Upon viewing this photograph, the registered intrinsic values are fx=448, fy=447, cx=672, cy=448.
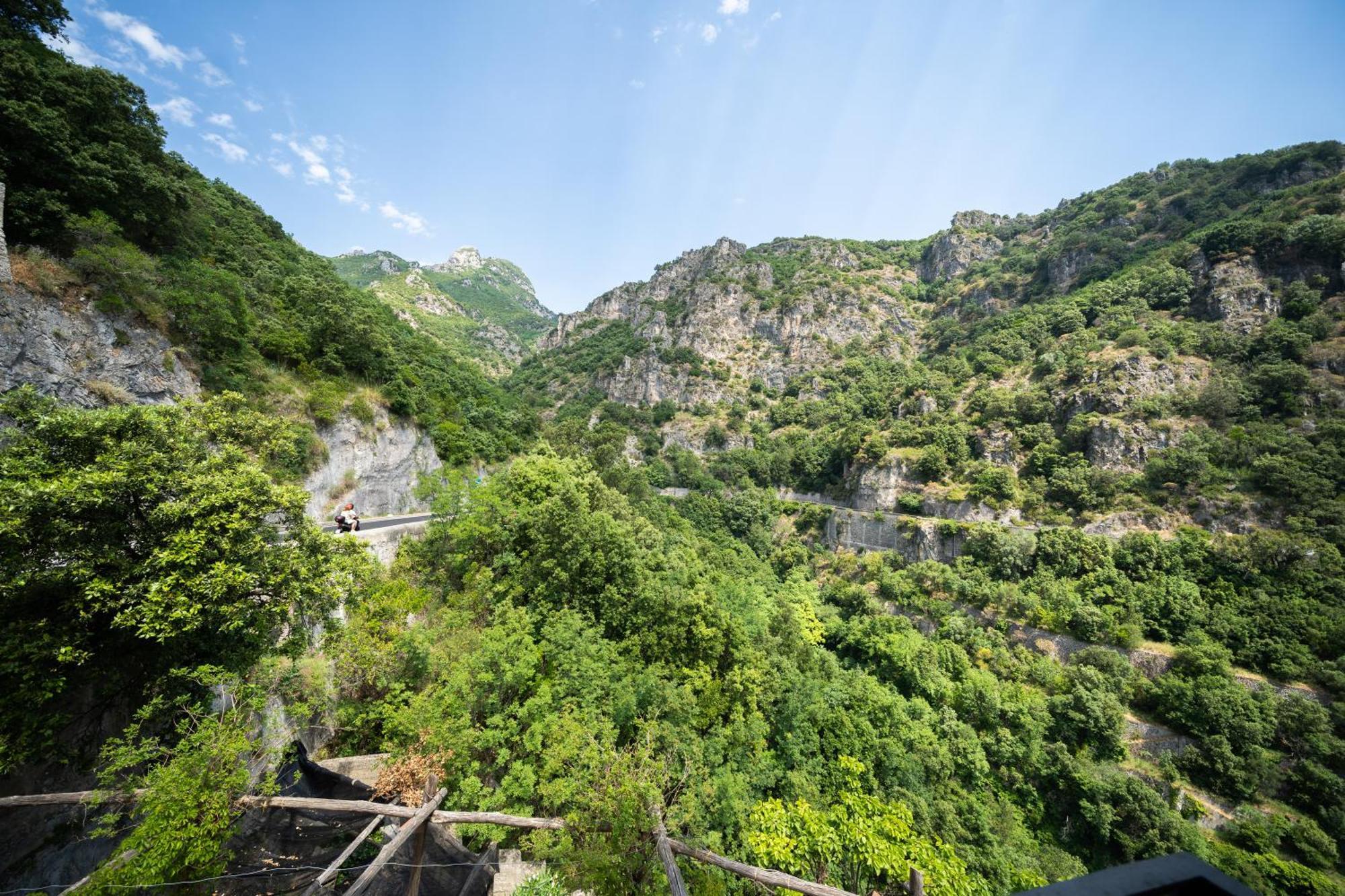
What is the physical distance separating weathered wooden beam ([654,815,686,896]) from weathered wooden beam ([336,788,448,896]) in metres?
3.65

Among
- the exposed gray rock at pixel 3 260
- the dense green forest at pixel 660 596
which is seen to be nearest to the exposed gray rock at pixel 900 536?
the dense green forest at pixel 660 596

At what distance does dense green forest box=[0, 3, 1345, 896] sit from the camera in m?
7.40

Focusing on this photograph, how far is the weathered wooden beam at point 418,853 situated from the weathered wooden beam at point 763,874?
4.28m

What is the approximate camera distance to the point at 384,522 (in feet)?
63.7

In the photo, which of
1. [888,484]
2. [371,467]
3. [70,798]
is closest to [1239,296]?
[888,484]

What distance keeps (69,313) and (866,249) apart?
126176mm

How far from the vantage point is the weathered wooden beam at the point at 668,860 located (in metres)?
6.79

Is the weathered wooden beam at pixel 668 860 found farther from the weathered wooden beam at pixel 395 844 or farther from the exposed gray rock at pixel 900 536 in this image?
the exposed gray rock at pixel 900 536

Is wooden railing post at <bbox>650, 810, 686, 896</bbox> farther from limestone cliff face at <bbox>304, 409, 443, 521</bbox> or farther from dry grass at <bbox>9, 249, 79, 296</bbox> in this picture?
dry grass at <bbox>9, 249, 79, 296</bbox>

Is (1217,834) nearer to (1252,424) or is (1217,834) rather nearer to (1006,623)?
(1006,623)

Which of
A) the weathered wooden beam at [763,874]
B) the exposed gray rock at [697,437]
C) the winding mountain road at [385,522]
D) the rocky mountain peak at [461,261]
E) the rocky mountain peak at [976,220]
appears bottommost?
the weathered wooden beam at [763,874]

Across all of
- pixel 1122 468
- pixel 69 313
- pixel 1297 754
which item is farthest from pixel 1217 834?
pixel 69 313

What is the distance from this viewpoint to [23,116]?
12.0m

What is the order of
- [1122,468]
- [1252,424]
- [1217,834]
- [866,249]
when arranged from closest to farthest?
[1217,834]
[1252,424]
[1122,468]
[866,249]
